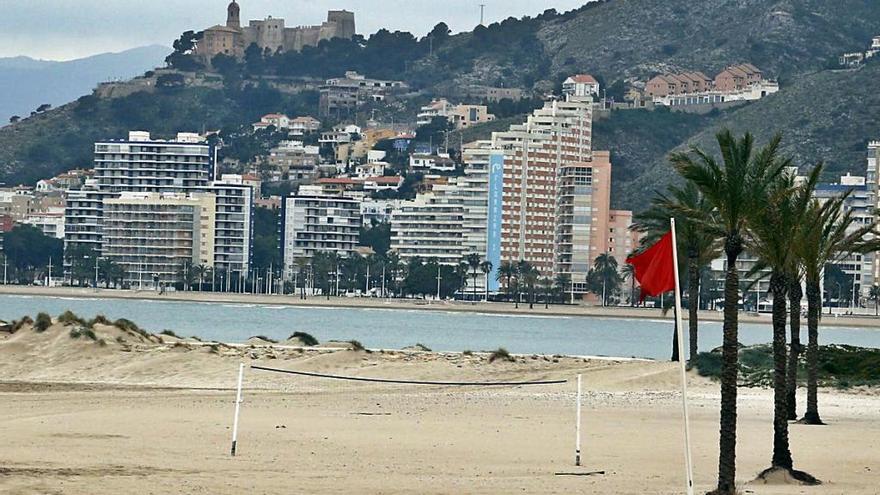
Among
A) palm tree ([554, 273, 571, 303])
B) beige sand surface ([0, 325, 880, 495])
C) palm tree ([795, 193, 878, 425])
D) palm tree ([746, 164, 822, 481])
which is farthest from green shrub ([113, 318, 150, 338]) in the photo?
palm tree ([554, 273, 571, 303])

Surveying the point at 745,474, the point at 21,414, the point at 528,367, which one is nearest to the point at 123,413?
the point at 21,414

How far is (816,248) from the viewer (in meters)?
33.1

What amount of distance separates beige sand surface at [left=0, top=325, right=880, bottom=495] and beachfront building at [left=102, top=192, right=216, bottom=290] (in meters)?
137

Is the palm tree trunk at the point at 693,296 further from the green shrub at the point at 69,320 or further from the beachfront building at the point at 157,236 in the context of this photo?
the beachfront building at the point at 157,236

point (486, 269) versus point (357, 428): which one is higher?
point (486, 269)

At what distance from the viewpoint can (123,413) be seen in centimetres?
3362

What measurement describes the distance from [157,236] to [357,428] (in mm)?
158407

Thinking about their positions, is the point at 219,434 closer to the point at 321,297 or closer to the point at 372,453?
the point at 372,453

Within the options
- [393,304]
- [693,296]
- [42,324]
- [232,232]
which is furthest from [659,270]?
[232,232]

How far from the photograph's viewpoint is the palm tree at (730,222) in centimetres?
2391

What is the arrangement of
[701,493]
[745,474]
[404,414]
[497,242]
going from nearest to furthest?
[701,493], [745,474], [404,414], [497,242]

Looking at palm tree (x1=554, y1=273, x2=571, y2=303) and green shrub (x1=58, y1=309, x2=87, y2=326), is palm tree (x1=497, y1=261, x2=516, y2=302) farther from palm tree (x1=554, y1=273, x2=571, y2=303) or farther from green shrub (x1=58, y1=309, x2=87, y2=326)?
green shrub (x1=58, y1=309, x2=87, y2=326)

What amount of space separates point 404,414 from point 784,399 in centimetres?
989

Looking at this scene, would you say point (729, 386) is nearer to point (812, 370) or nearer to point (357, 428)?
point (357, 428)
